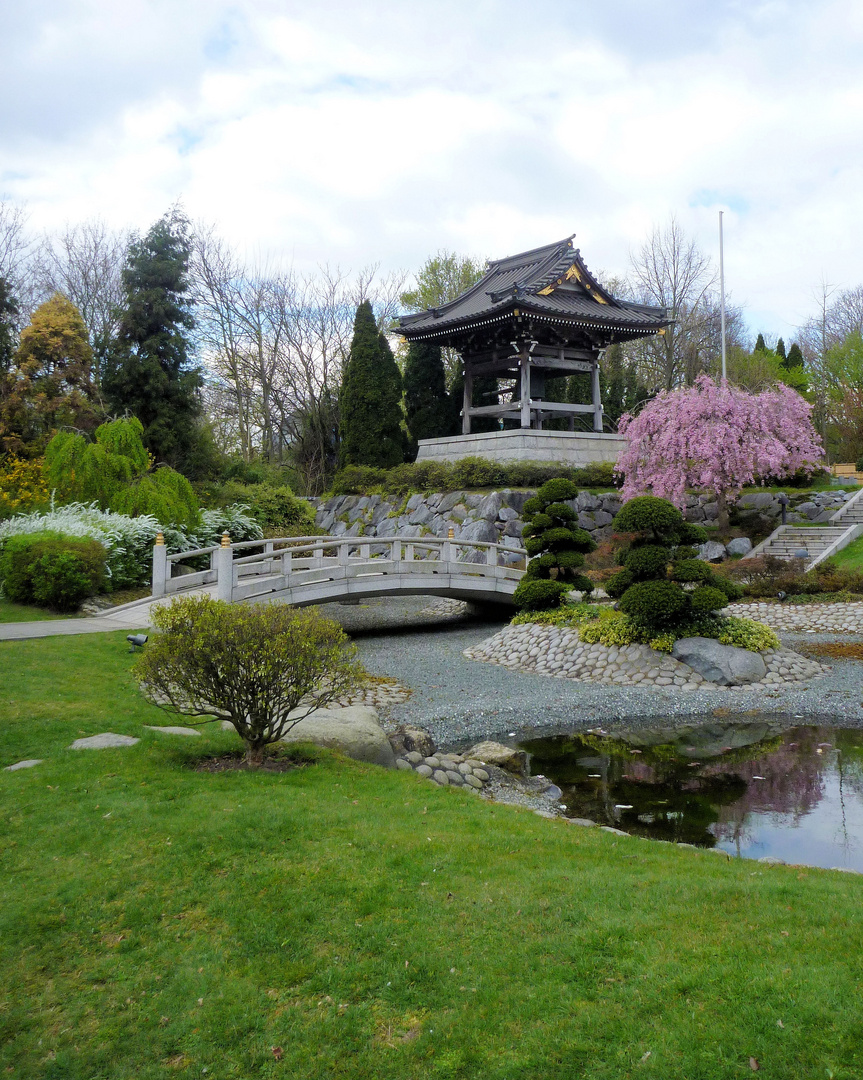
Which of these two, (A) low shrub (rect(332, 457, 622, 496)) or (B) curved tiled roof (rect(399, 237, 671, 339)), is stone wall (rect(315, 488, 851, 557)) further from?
(B) curved tiled roof (rect(399, 237, 671, 339))

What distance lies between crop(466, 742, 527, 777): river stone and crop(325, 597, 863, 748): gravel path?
0.56 meters

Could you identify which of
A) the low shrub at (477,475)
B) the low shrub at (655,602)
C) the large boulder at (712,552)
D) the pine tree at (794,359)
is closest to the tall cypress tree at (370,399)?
the low shrub at (477,475)

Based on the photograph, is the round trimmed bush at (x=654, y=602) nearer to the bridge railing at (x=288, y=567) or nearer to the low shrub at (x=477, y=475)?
→ the bridge railing at (x=288, y=567)

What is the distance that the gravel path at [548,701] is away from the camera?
31.6 ft

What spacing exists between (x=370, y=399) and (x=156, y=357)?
7091mm

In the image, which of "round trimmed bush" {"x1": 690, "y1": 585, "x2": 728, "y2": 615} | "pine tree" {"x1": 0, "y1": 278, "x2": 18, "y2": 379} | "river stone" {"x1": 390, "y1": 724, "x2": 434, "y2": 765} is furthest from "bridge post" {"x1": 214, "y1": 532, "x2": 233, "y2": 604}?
"pine tree" {"x1": 0, "y1": 278, "x2": 18, "y2": 379}

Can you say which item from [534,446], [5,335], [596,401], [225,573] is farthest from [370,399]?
[225,573]

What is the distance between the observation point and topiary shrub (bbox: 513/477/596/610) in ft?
46.9

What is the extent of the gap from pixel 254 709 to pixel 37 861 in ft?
6.36

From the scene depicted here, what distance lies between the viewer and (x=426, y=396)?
2814cm

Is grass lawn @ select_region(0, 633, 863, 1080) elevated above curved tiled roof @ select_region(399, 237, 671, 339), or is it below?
below

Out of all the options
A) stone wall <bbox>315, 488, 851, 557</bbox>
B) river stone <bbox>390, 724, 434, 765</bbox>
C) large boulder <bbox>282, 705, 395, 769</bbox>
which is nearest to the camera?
large boulder <bbox>282, 705, 395, 769</bbox>

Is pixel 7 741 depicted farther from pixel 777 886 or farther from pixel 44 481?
pixel 44 481

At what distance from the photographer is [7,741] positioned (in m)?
6.35
